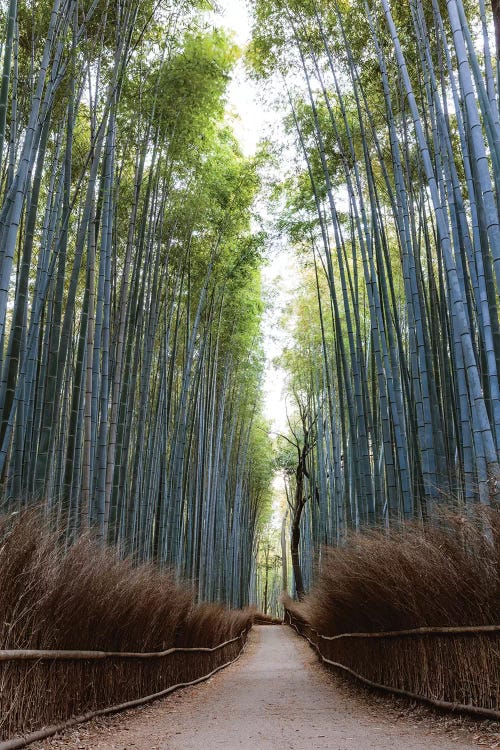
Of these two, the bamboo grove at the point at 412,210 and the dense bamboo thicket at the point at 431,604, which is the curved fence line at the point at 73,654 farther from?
the bamboo grove at the point at 412,210

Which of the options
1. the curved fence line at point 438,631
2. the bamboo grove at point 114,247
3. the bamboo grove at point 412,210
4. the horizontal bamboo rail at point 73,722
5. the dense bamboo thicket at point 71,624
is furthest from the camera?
the bamboo grove at point 114,247

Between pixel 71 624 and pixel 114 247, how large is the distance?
3458mm

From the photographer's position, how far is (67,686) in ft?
8.84

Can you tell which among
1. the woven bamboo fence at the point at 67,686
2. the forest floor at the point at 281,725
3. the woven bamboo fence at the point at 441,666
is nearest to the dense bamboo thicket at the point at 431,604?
the woven bamboo fence at the point at 441,666

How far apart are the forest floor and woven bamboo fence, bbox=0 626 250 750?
0.07m

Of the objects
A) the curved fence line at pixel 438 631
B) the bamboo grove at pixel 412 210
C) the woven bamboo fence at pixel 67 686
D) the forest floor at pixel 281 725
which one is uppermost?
the bamboo grove at pixel 412 210

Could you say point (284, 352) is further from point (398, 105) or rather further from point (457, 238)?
point (457, 238)

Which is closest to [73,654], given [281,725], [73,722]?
[73,722]

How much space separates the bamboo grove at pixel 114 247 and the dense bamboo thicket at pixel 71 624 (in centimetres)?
40

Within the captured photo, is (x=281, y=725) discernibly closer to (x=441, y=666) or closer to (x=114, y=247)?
(x=441, y=666)

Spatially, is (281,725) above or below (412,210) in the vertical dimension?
below

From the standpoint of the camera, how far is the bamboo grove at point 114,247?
380cm

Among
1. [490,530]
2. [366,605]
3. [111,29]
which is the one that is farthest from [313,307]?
[490,530]

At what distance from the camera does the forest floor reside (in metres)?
2.38
